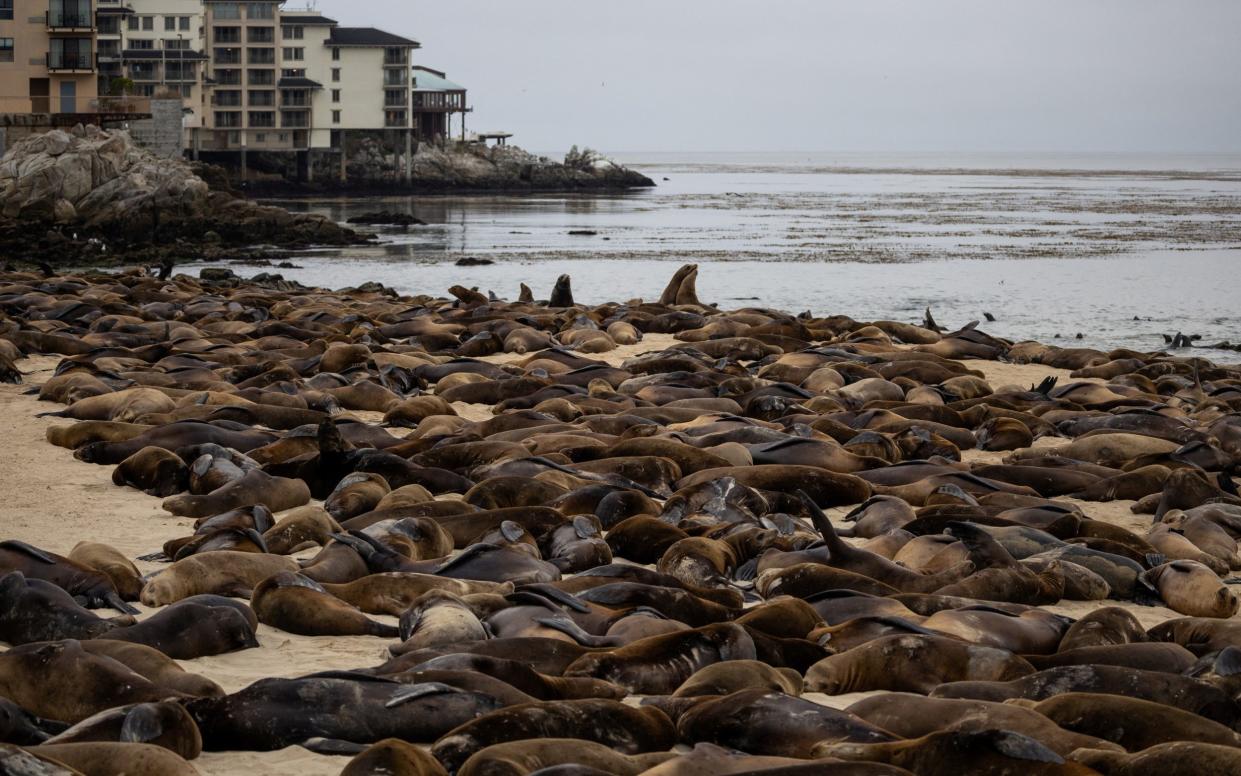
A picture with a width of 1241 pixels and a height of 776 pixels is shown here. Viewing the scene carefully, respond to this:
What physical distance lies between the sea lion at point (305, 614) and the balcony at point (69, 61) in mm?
60940

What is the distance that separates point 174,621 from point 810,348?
12.2m

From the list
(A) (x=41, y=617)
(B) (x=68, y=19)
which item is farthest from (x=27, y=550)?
(B) (x=68, y=19)

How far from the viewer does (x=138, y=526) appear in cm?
838

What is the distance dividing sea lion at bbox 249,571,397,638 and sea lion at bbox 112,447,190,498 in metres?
3.16

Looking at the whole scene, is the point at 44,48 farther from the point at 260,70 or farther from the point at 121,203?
the point at 260,70

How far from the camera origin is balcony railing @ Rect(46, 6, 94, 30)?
199ft

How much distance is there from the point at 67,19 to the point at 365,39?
3631 cm

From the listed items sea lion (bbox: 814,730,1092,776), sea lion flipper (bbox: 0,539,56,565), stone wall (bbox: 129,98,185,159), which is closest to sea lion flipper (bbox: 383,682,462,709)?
sea lion (bbox: 814,730,1092,776)

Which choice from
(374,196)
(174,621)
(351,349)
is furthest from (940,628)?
(374,196)

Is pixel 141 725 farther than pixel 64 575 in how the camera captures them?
No

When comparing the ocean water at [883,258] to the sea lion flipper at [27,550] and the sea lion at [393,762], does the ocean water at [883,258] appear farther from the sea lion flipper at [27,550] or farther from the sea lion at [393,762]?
the sea lion at [393,762]

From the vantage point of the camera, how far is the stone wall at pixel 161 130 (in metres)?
67.9

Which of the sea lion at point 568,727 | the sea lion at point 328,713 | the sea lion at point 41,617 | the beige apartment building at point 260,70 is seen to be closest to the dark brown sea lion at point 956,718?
the sea lion at point 568,727

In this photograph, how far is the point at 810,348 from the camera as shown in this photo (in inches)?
675
